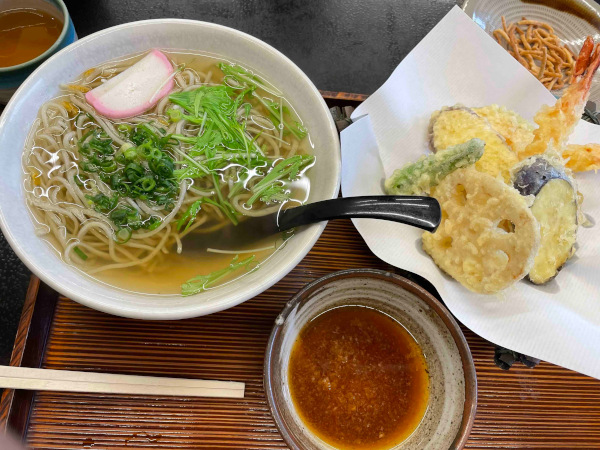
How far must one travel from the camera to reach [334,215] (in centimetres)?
137

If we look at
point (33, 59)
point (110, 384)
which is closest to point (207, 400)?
point (110, 384)

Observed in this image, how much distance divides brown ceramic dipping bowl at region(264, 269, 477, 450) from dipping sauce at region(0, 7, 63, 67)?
158 cm

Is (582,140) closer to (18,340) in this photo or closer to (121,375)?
(121,375)

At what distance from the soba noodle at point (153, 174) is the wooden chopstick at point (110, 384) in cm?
31

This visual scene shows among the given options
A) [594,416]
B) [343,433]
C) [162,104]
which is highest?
[162,104]

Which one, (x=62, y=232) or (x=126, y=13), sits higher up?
(x=126, y=13)

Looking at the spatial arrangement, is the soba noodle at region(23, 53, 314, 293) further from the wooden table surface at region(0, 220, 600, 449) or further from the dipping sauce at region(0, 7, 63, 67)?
the dipping sauce at region(0, 7, 63, 67)

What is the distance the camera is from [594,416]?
1706 mm

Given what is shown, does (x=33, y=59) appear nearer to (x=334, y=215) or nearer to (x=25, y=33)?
(x=25, y=33)

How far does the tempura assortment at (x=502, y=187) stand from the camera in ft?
5.23

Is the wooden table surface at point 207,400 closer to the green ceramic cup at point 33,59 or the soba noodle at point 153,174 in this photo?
the soba noodle at point 153,174

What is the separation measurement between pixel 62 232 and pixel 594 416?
2142 mm

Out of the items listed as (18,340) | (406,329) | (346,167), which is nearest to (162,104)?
(346,167)

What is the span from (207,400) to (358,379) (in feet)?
1.75
